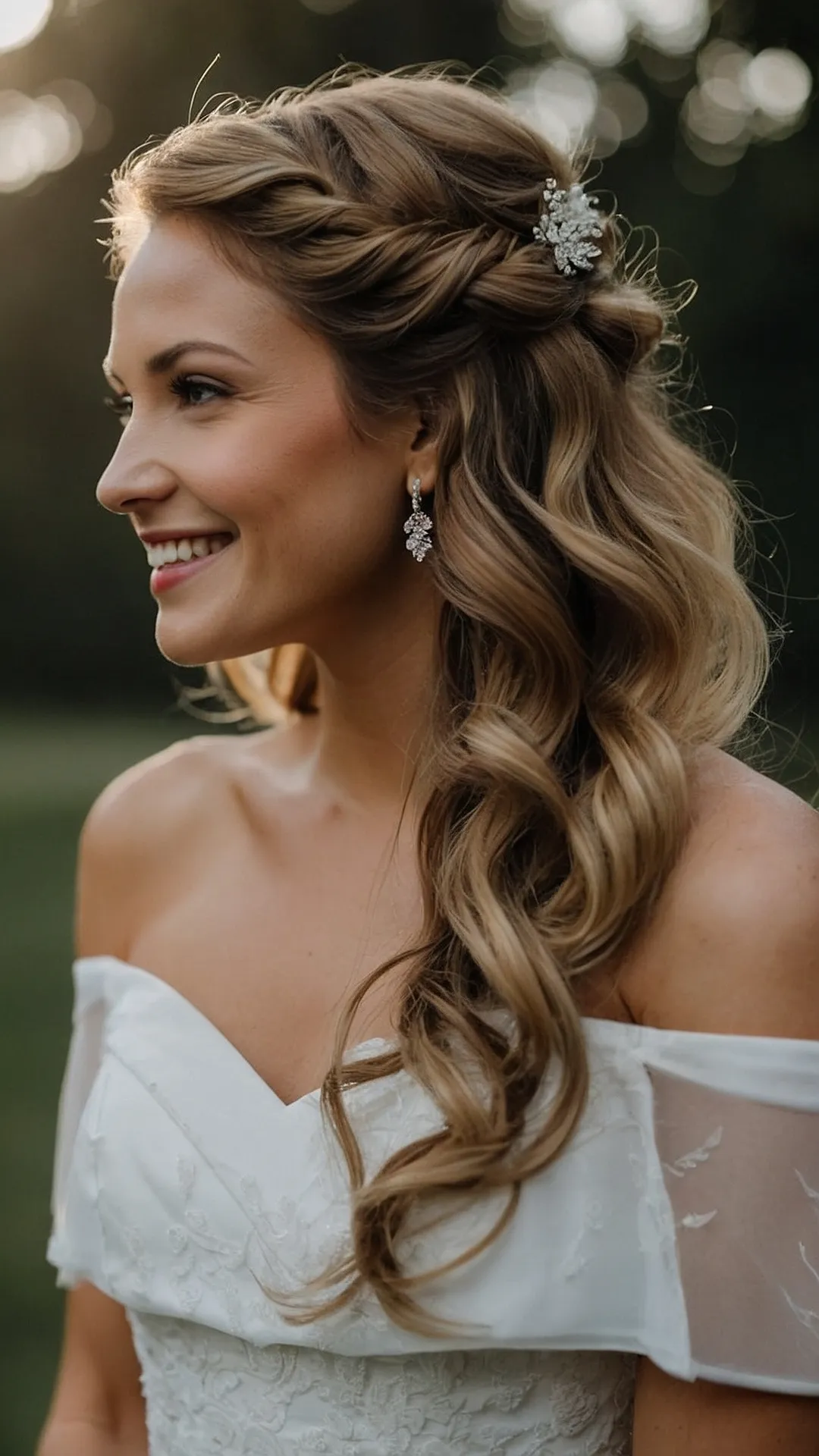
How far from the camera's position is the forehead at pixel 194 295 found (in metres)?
2.58

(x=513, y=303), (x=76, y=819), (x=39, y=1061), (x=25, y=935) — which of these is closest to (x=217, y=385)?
(x=513, y=303)

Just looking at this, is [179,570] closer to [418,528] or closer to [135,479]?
[135,479]

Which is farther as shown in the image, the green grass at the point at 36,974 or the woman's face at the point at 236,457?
the green grass at the point at 36,974

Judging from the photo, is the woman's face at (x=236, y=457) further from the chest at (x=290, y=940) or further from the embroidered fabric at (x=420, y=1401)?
the embroidered fabric at (x=420, y=1401)

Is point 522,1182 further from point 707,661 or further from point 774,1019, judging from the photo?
point 707,661

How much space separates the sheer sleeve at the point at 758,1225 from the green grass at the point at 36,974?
829 millimetres

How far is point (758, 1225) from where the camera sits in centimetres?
218

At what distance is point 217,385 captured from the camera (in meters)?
2.59

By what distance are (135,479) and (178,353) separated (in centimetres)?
21

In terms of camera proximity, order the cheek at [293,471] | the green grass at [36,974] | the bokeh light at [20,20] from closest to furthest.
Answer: the cheek at [293,471] < the green grass at [36,974] < the bokeh light at [20,20]

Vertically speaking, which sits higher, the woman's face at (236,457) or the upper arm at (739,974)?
the woman's face at (236,457)

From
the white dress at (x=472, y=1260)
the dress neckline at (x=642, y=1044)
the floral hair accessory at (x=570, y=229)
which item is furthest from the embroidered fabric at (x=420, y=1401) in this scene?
the floral hair accessory at (x=570, y=229)

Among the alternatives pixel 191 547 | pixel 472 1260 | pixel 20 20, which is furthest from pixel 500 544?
pixel 20 20

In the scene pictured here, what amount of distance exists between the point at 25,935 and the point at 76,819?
3988 millimetres
